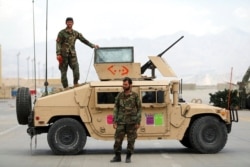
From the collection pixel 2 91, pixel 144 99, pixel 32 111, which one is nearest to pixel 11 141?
pixel 32 111

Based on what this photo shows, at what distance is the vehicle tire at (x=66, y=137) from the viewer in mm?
16156

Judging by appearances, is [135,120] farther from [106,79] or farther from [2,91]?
[2,91]

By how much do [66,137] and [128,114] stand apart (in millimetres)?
2274

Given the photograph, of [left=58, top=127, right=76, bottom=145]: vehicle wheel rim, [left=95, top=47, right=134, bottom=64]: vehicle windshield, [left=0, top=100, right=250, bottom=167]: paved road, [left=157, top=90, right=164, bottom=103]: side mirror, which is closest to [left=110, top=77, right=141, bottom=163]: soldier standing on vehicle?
[left=0, top=100, right=250, bottom=167]: paved road

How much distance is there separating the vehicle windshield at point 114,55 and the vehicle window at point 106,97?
1169 mm

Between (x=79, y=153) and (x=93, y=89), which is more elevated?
(x=93, y=89)

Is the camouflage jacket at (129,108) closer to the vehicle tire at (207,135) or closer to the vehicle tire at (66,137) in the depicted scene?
the vehicle tire at (66,137)

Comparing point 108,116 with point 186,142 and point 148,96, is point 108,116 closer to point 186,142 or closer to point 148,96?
point 148,96

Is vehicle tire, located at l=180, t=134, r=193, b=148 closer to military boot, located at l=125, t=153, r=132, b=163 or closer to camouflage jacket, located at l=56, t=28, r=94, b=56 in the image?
military boot, located at l=125, t=153, r=132, b=163

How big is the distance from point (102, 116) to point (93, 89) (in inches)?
25.4

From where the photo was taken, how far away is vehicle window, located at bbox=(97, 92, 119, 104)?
637 inches

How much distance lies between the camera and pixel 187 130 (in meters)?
16.6

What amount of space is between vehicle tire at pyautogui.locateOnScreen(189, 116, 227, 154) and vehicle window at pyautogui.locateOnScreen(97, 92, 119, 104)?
6.36 ft

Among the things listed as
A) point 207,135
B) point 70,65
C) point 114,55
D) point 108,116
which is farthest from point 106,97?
point 207,135
